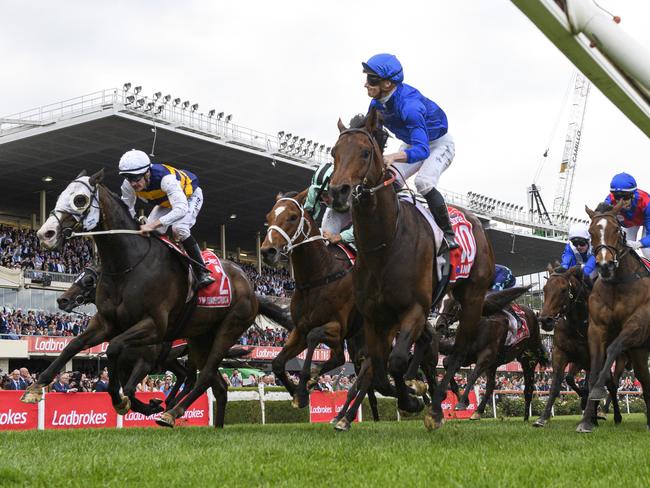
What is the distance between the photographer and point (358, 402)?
7.84 metres

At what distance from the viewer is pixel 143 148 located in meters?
34.7

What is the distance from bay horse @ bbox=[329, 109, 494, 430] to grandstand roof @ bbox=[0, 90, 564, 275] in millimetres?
25773

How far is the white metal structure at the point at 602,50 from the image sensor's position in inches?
110

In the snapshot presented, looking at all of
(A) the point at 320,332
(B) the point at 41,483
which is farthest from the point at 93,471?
(A) the point at 320,332

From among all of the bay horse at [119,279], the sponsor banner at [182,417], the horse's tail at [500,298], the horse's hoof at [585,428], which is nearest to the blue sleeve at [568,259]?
the horse's tail at [500,298]

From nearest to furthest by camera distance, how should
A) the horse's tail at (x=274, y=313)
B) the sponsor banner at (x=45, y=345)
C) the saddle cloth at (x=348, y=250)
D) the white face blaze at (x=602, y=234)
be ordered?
the white face blaze at (x=602, y=234) → the saddle cloth at (x=348, y=250) → the horse's tail at (x=274, y=313) → the sponsor banner at (x=45, y=345)

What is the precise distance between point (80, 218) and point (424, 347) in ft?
11.2

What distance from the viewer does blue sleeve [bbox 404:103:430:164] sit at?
700 centimetres

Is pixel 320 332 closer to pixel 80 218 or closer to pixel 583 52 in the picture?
pixel 80 218

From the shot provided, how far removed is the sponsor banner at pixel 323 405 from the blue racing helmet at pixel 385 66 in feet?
35.8

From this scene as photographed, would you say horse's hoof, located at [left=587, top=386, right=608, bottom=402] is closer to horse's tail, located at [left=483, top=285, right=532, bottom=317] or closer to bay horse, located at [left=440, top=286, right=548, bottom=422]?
horse's tail, located at [left=483, top=285, right=532, bottom=317]

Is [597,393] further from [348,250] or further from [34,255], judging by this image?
[34,255]

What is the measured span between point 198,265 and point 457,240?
2733 mm

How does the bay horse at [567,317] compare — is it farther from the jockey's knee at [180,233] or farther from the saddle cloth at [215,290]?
the jockey's knee at [180,233]
